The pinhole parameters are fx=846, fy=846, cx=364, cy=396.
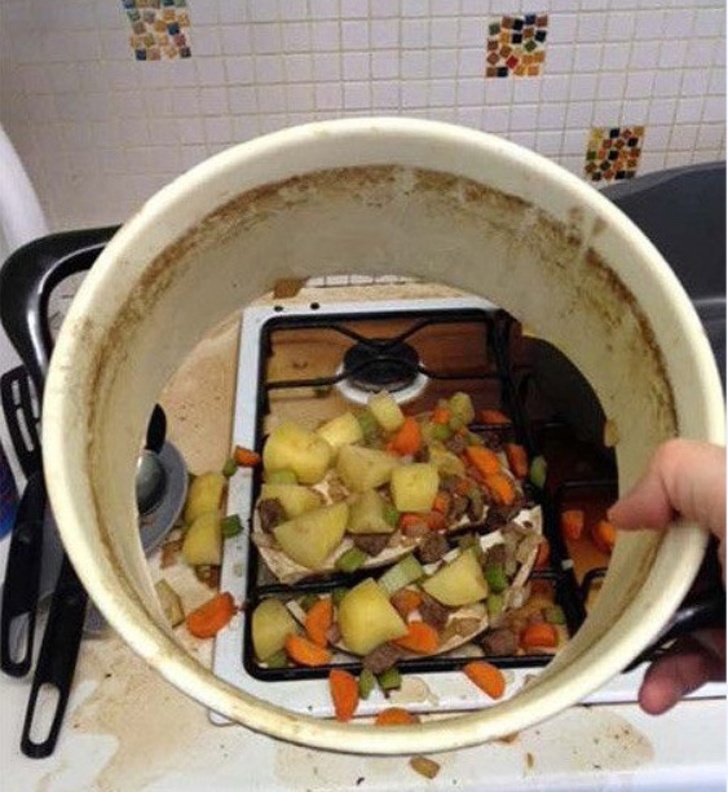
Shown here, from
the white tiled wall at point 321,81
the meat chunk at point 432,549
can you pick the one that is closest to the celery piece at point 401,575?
the meat chunk at point 432,549

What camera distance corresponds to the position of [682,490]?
0.30 m

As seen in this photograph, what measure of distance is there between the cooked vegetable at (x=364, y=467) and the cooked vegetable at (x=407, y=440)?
0.03 metres

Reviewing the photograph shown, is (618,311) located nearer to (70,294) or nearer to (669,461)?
(669,461)

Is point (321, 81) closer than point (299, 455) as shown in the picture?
No

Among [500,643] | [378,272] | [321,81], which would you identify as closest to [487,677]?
[500,643]

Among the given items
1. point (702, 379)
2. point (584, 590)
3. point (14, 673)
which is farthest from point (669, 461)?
point (14, 673)

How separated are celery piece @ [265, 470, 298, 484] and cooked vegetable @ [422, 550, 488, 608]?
0.11 m

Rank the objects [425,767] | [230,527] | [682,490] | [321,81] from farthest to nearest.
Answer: [321,81] < [230,527] < [425,767] < [682,490]

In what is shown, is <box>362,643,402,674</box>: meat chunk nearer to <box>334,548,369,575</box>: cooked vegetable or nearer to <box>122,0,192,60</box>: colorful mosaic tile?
<box>334,548,369,575</box>: cooked vegetable

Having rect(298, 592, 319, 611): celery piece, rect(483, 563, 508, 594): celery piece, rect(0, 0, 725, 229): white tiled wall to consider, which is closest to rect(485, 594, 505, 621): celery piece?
rect(483, 563, 508, 594): celery piece

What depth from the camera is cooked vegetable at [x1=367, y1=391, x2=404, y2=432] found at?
0.60 m

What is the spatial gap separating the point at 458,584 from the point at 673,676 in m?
0.15

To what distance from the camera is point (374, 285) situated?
2.54 ft

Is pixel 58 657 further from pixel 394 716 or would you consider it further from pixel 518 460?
pixel 518 460
